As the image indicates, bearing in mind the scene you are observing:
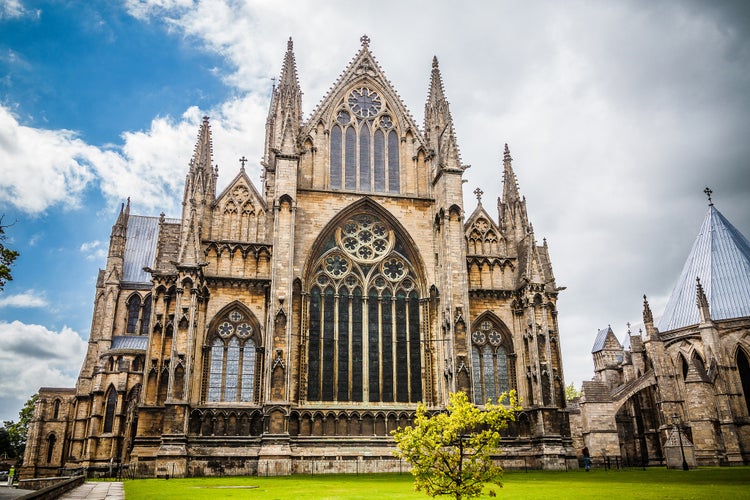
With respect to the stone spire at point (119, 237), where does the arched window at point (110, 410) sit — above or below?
below

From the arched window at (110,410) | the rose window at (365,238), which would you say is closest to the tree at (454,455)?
the rose window at (365,238)

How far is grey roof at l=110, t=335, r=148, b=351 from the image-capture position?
50.7 m

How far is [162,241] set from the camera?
110 feet

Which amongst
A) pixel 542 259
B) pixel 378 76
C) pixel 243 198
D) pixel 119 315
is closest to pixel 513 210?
pixel 542 259

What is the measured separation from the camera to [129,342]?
51375mm

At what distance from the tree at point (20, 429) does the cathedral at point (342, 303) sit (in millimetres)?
54477

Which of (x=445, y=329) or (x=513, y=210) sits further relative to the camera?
(x=513, y=210)

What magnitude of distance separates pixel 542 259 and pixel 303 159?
52.7ft

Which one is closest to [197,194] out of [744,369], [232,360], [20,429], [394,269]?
[232,360]

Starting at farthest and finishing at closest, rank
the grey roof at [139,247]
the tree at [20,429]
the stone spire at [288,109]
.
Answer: the tree at [20,429], the grey roof at [139,247], the stone spire at [288,109]

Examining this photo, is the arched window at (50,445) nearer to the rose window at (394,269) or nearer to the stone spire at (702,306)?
the rose window at (394,269)

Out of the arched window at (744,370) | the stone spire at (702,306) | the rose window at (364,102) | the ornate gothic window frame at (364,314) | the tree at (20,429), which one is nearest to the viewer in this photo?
the ornate gothic window frame at (364,314)

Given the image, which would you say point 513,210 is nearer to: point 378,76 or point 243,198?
point 378,76

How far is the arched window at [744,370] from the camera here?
4600 centimetres
